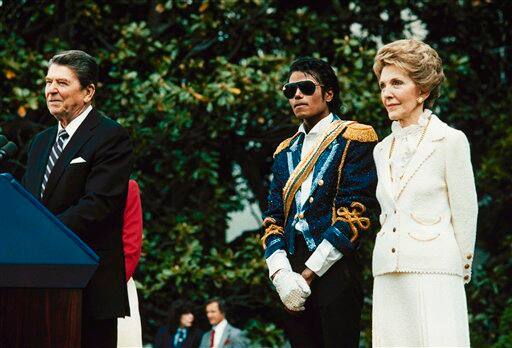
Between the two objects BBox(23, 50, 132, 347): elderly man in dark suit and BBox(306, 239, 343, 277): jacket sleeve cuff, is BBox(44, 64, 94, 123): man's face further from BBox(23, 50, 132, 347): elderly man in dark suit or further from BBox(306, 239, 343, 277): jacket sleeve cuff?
BBox(306, 239, 343, 277): jacket sleeve cuff

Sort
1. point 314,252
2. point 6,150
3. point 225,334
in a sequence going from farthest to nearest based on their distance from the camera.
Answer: point 225,334, point 314,252, point 6,150

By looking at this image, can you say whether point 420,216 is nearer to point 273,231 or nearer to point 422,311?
point 422,311

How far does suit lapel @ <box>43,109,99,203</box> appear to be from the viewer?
4422 mm

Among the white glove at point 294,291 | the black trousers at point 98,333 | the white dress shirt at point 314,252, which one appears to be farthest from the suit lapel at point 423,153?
the black trousers at point 98,333

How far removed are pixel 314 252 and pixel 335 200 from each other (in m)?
0.29

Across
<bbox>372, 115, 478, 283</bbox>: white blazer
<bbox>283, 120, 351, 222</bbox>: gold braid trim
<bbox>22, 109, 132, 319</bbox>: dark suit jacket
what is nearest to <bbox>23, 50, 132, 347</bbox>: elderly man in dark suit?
<bbox>22, 109, 132, 319</bbox>: dark suit jacket

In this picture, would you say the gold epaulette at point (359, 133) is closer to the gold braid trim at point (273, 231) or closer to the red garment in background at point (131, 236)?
the gold braid trim at point (273, 231)

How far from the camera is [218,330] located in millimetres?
10445

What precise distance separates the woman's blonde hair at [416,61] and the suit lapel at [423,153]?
0.62 feet

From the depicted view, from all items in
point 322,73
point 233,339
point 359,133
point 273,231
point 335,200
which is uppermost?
point 322,73

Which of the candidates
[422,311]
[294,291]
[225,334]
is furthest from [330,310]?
[225,334]

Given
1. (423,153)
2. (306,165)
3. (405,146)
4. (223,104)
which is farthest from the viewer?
(223,104)

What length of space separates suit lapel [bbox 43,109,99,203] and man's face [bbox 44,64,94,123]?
85mm

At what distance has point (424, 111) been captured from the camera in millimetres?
4328
